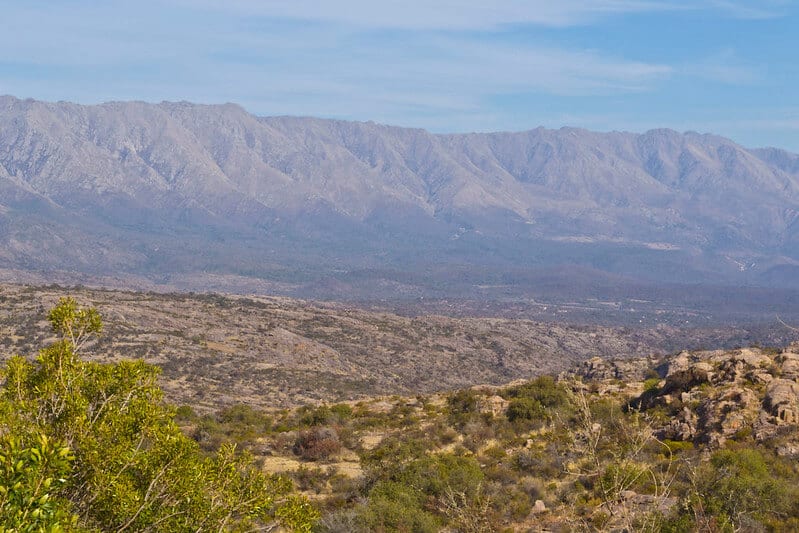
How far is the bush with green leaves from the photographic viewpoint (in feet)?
30.2

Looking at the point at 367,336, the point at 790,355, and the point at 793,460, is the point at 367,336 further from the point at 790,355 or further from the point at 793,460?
the point at 793,460

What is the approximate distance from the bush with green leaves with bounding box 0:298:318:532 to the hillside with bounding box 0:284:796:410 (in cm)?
4046

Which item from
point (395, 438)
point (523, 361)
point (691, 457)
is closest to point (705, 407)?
point (691, 457)

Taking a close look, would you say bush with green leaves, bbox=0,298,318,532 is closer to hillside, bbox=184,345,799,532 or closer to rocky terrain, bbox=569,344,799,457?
hillside, bbox=184,345,799,532

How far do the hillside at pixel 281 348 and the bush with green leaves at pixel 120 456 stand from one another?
40.5 metres

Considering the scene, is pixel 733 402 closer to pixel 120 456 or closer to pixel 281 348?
pixel 120 456

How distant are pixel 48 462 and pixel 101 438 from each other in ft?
8.32

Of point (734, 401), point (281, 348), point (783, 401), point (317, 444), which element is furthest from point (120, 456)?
point (281, 348)

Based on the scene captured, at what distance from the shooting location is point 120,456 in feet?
30.7

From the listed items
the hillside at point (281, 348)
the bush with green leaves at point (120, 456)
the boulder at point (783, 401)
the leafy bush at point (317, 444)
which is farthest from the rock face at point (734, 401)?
the hillside at point (281, 348)

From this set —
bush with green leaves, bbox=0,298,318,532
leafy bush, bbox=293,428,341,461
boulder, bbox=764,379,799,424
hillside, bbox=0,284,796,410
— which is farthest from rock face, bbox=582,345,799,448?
hillside, bbox=0,284,796,410

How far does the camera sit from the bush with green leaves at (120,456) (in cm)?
921

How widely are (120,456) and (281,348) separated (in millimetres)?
69358

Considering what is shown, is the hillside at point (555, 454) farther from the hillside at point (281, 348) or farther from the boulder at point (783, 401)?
the hillside at point (281, 348)
